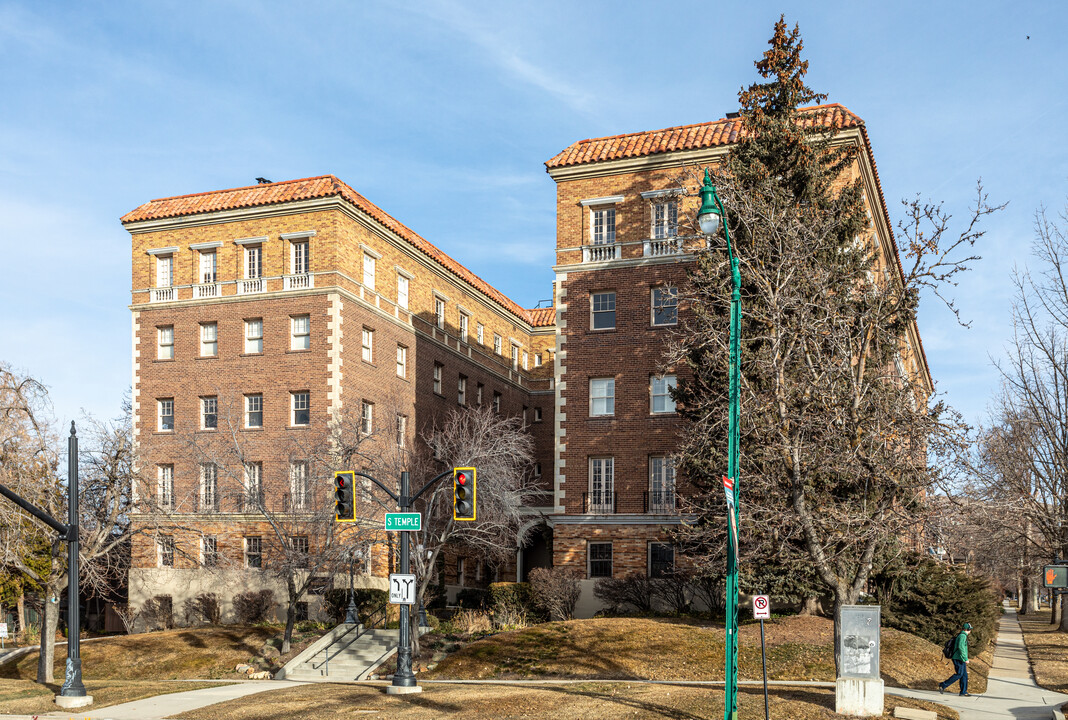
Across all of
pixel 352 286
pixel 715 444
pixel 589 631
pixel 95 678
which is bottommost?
pixel 95 678

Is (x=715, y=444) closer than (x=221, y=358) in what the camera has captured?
Yes

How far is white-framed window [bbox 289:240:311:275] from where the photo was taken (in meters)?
46.6

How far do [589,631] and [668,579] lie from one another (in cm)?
774

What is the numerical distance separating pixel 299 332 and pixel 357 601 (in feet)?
41.1

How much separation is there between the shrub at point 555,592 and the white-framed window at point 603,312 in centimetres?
1050

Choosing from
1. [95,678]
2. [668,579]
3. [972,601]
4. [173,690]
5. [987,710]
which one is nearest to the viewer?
[987,710]

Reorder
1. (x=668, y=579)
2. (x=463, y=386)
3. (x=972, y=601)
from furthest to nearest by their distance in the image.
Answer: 1. (x=463, y=386)
2. (x=668, y=579)
3. (x=972, y=601)

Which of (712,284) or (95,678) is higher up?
(712,284)

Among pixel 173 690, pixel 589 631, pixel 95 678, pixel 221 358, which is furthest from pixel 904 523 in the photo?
pixel 221 358

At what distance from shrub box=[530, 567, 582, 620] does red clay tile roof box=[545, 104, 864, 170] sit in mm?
17097

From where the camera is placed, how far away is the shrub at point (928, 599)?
3092 cm

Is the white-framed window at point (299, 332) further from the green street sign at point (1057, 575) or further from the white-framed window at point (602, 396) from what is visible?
the green street sign at point (1057, 575)

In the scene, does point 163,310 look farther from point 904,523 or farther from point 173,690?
point 904,523

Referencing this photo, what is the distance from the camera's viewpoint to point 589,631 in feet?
103
